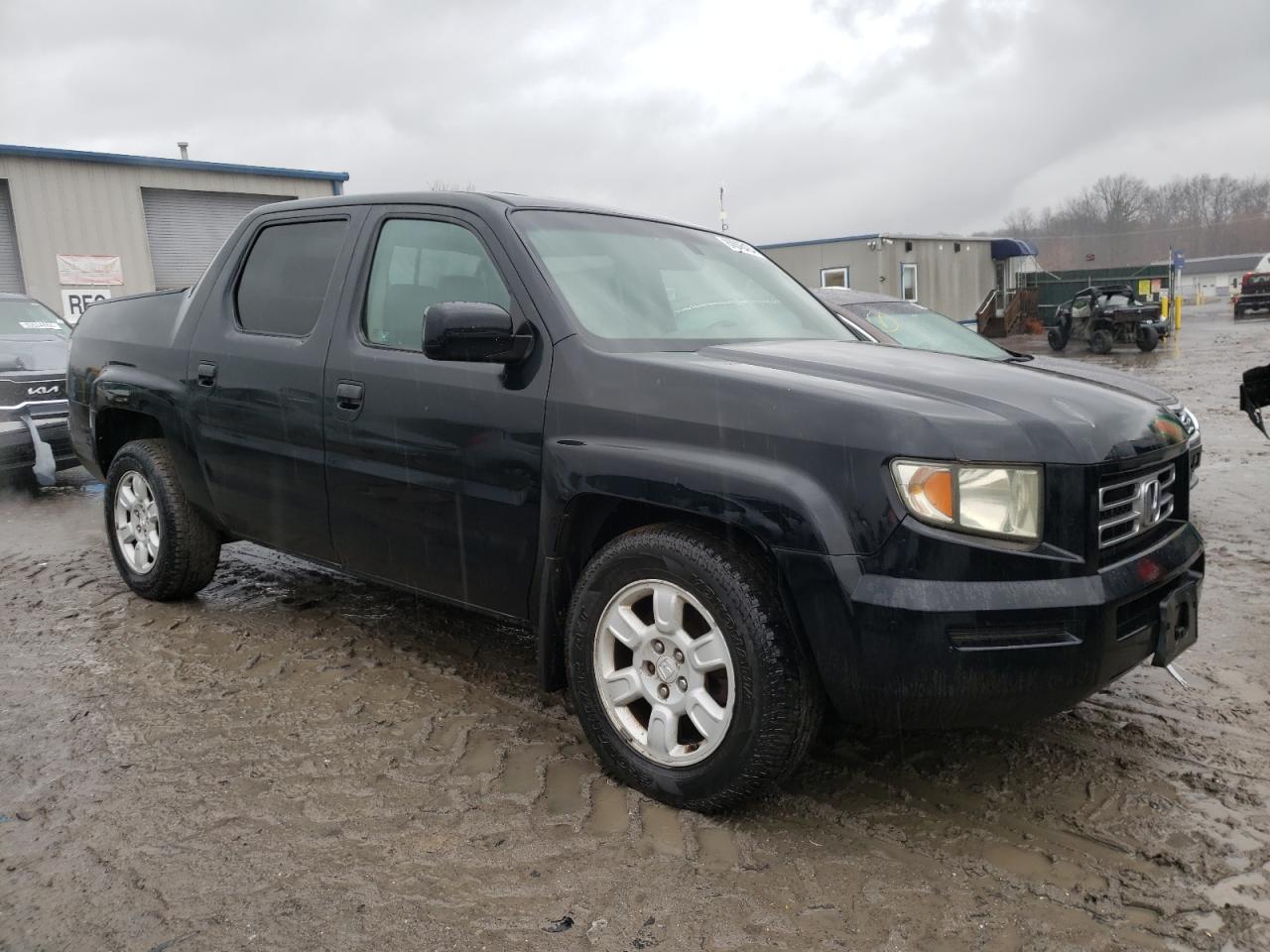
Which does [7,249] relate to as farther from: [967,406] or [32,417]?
[967,406]

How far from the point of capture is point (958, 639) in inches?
95.2

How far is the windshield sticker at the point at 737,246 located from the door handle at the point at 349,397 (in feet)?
5.33

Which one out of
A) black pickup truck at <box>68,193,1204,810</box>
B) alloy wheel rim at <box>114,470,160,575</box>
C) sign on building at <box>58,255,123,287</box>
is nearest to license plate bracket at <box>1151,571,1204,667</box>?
black pickup truck at <box>68,193,1204,810</box>

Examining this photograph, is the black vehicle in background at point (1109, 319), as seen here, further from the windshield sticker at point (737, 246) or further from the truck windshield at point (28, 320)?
the windshield sticker at point (737, 246)

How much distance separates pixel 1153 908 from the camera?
239 centimetres

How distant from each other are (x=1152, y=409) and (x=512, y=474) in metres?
1.90

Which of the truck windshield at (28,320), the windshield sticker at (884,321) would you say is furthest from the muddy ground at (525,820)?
the truck windshield at (28,320)

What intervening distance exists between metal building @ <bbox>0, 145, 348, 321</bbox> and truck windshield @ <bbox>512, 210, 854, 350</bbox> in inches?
592

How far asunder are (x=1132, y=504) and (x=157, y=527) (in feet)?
13.7

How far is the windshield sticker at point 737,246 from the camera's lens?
4214 millimetres

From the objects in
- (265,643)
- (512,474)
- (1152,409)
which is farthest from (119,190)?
(1152,409)

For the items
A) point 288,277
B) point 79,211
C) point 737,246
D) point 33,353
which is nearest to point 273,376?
point 288,277

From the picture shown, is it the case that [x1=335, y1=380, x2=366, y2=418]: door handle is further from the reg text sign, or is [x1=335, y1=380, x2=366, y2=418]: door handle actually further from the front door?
the reg text sign

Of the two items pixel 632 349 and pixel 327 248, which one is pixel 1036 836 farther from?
pixel 327 248
